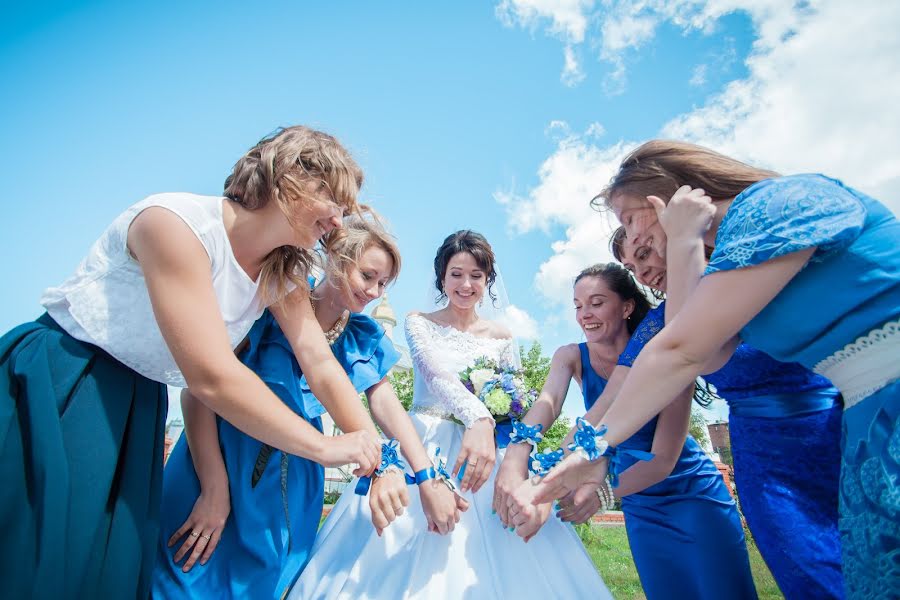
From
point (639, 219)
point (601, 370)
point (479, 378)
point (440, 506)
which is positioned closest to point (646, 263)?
point (639, 219)

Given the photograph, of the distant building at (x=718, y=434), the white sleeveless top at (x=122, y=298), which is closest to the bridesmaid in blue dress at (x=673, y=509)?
the white sleeveless top at (x=122, y=298)

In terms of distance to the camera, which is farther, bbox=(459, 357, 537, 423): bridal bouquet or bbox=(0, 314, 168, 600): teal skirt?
bbox=(459, 357, 537, 423): bridal bouquet

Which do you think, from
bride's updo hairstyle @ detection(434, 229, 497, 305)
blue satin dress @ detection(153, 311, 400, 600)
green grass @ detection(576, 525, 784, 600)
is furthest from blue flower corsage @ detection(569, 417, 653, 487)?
bride's updo hairstyle @ detection(434, 229, 497, 305)

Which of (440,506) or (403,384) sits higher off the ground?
(403,384)

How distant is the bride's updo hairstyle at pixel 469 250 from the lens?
175 inches

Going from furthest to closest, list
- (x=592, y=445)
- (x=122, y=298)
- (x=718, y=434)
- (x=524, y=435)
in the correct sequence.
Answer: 1. (x=718, y=434)
2. (x=524, y=435)
3. (x=592, y=445)
4. (x=122, y=298)

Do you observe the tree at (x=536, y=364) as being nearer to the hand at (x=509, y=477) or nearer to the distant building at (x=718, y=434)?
the hand at (x=509, y=477)

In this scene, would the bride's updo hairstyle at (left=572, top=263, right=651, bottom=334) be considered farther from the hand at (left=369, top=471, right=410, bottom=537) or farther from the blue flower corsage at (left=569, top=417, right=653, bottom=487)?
the hand at (left=369, top=471, right=410, bottom=537)

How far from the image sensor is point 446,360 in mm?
4078

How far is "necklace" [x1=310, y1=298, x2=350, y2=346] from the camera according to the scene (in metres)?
3.19

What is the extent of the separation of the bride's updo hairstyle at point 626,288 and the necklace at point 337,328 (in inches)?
70.3

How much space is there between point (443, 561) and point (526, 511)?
479mm

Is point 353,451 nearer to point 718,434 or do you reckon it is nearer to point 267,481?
point 267,481

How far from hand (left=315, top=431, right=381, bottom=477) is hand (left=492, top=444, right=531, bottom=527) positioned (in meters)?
0.69
